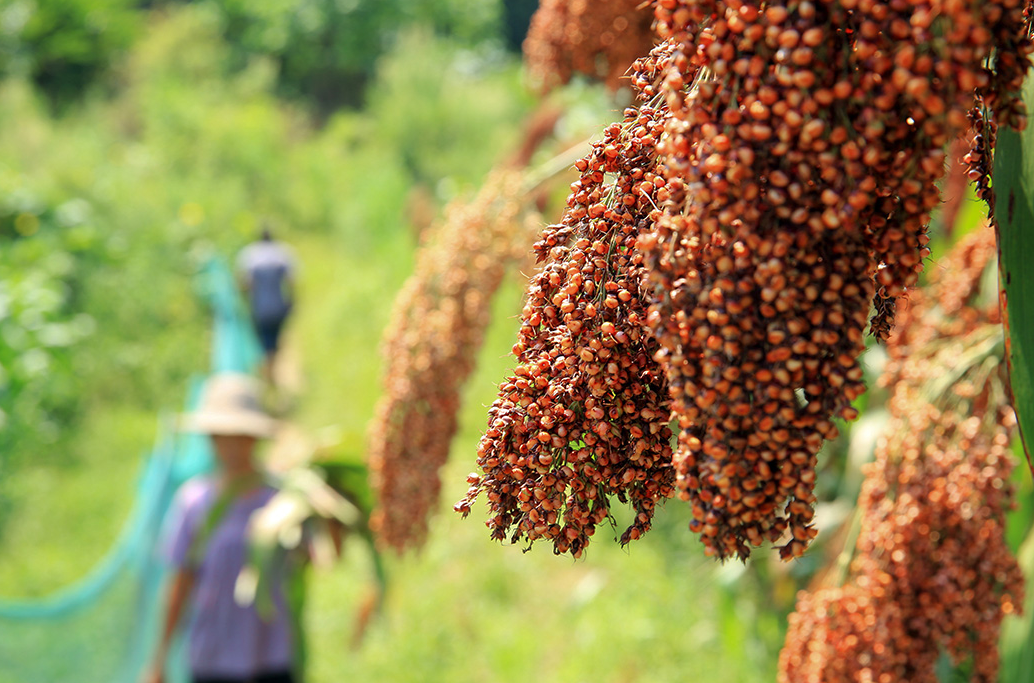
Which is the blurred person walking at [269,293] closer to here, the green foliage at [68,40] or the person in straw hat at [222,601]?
the person in straw hat at [222,601]

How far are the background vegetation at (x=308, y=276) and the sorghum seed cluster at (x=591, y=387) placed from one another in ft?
0.58

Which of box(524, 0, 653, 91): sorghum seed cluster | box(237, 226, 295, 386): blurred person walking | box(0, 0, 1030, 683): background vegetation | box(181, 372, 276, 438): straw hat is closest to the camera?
box(524, 0, 653, 91): sorghum seed cluster

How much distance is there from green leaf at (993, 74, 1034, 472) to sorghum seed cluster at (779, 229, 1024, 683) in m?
0.52

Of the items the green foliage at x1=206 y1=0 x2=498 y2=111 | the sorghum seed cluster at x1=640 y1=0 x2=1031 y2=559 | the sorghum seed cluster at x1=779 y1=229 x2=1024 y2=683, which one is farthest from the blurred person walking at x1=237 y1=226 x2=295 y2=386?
the green foliage at x1=206 y1=0 x2=498 y2=111

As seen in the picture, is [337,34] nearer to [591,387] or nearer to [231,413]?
[231,413]

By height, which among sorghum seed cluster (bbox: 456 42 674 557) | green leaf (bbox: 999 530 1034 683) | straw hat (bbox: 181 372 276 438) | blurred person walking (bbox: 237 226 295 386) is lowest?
green leaf (bbox: 999 530 1034 683)

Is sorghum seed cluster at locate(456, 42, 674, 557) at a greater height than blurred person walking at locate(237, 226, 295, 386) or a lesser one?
lesser

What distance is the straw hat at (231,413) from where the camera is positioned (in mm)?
3742

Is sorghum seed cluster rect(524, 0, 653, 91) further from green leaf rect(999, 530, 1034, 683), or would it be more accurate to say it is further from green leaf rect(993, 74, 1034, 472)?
green leaf rect(999, 530, 1034, 683)

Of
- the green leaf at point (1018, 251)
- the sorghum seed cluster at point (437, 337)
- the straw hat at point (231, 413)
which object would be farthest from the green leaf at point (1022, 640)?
the straw hat at point (231, 413)

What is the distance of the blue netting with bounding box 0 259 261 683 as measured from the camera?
12.5ft

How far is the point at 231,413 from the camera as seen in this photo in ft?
12.7

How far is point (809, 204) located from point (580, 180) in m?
0.27

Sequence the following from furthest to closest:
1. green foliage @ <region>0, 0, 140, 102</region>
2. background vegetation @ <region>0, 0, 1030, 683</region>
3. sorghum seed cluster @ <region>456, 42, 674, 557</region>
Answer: green foliage @ <region>0, 0, 140, 102</region> → background vegetation @ <region>0, 0, 1030, 683</region> → sorghum seed cluster @ <region>456, 42, 674, 557</region>
